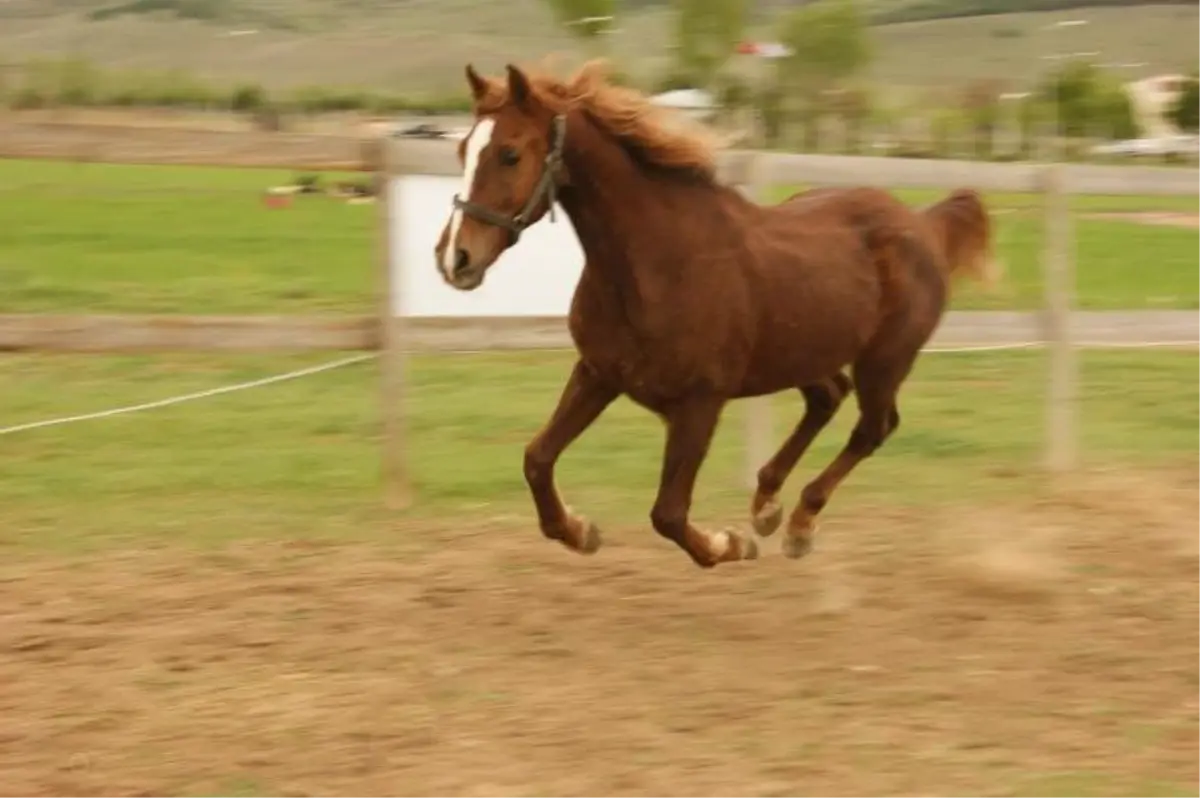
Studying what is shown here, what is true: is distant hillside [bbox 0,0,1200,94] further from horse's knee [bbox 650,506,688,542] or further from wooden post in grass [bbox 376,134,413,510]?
horse's knee [bbox 650,506,688,542]

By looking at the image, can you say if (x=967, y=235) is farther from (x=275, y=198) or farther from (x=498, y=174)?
(x=275, y=198)

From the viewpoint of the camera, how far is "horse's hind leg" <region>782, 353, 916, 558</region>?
6016 mm

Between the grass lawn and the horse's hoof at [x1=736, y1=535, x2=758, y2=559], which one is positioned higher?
the horse's hoof at [x1=736, y1=535, x2=758, y2=559]

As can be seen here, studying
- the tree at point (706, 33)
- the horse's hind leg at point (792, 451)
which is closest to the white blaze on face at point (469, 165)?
the horse's hind leg at point (792, 451)

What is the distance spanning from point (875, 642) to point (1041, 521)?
2.11m

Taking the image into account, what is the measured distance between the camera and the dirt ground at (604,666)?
384 centimetres

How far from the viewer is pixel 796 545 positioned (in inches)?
237

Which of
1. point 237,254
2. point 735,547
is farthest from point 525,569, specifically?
point 237,254

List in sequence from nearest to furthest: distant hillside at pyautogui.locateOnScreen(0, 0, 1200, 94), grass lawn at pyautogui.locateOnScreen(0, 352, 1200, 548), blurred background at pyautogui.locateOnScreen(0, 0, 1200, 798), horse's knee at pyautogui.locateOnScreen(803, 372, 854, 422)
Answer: blurred background at pyautogui.locateOnScreen(0, 0, 1200, 798) → horse's knee at pyautogui.locateOnScreen(803, 372, 854, 422) → grass lawn at pyautogui.locateOnScreen(0, 352, 1200, 548) → distant hillside at pyautogui.locateOnScreen(0, 0, 1200, 94)

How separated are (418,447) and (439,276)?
5.24ft

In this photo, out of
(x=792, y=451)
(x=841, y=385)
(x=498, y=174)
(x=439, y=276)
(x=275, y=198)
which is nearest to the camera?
(x=498, y=174)

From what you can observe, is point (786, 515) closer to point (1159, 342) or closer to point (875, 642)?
point (875, 642)

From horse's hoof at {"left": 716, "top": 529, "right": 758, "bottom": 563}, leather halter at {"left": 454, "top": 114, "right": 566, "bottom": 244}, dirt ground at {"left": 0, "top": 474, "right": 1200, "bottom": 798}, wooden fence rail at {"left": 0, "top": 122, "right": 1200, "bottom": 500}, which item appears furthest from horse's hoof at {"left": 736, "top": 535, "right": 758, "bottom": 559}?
wooden fence rail at {"left": 0, "top": 122, "right": 1200, "bottom": 500}

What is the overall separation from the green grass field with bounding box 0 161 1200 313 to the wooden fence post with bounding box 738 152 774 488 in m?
1.22
